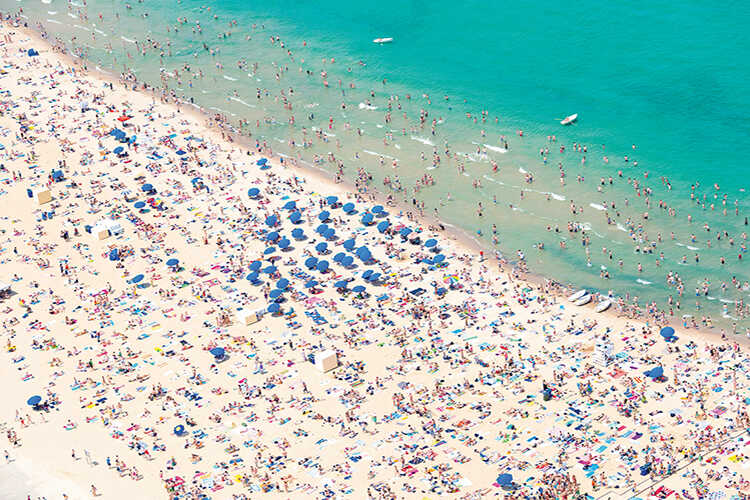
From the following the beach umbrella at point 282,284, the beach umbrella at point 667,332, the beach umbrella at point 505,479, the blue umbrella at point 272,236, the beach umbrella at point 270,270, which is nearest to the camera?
the beach umbrella at point 505,479

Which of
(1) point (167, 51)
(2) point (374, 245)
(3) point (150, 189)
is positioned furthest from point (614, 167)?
(1) point (167, 51)

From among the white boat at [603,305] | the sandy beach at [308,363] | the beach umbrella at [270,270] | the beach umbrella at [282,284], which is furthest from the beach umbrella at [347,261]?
the white boat at [603,305]

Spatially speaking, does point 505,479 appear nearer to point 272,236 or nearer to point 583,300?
point 583,300

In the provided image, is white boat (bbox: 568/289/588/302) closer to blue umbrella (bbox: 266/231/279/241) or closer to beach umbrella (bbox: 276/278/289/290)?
beach umbrella (bbox: 276/278/289/290)

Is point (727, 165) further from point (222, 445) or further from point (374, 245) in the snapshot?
point (222, 445)

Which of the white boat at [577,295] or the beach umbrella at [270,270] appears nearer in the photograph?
the white boat at [577,295]

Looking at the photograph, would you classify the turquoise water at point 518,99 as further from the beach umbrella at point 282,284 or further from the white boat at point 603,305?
the beach umbrella at point 282,284
